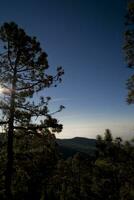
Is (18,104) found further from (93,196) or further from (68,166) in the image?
(68,166)

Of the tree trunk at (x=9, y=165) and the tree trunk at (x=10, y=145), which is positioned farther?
the tree trunk at (x=10, y=145)

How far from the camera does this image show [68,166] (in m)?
54.0

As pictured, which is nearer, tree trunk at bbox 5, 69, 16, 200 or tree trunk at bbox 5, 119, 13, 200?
tree trunk at bbox 5, 119, 13, 200

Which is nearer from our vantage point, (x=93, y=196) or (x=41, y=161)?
(x=41, y=161)

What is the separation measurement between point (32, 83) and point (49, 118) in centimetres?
272

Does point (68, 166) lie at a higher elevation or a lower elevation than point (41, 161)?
lower

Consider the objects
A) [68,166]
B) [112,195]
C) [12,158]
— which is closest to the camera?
[12,158]

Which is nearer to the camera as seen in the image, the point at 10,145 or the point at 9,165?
the point at 9,165

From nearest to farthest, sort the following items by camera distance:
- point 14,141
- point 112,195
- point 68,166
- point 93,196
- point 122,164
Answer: point 14,141
point 122,164
point 112,195
point 93,196
point 68,166

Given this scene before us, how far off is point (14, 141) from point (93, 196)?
30.7m

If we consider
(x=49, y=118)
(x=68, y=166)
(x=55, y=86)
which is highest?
(x=55, y=86)

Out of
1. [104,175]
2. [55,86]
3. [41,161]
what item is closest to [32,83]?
[55,86]

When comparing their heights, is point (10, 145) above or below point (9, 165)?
above

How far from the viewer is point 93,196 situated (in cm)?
4453
